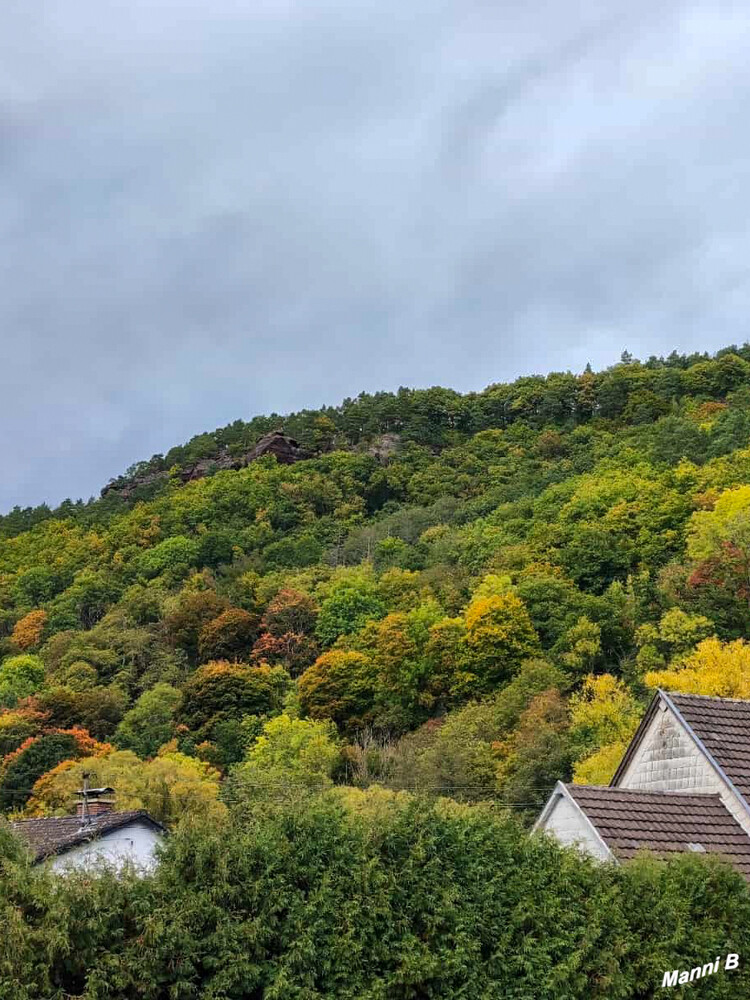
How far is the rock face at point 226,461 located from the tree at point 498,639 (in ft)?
207

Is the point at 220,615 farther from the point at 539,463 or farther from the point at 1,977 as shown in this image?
the point at 1,977

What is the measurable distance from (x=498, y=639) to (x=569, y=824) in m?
43.6

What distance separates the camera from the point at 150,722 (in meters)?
66.9

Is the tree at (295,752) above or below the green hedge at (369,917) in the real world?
above

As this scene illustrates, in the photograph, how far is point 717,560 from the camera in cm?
5612

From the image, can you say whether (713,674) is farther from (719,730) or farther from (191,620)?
(191,620)

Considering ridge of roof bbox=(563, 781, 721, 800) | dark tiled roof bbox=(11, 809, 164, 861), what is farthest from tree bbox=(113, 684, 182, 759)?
ridge of roof bbox=(563, 781, 721, 800)

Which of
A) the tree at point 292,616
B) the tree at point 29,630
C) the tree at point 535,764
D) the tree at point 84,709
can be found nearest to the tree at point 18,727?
the tree at point 84,709

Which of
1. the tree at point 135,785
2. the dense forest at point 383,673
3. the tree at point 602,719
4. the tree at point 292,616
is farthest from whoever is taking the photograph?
the tree at point 292,616

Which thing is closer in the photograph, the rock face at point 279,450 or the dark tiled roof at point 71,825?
the dark tiled roof at point 71,825

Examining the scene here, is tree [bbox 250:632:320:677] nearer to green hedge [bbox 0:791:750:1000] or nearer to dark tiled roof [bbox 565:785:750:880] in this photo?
dark tiled roof [bbox 565:785:750:880]

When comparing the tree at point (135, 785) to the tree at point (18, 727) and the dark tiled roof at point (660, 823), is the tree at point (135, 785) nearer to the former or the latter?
the tree at point (18, 727)

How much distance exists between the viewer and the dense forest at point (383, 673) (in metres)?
13.0

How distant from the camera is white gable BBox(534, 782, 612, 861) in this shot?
17.4m
